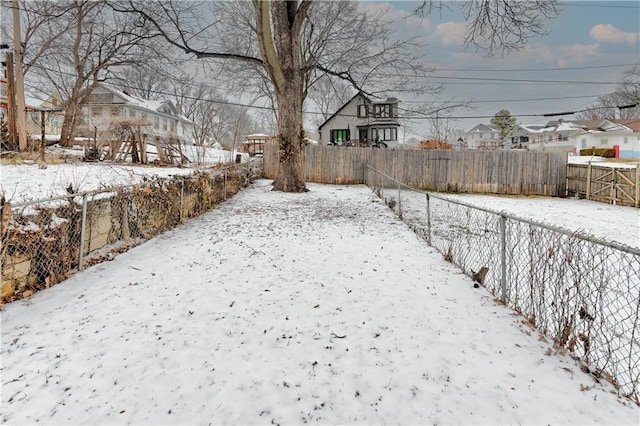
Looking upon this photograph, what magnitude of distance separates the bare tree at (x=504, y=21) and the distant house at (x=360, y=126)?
67.1 ft

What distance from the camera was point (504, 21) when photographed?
8133mm

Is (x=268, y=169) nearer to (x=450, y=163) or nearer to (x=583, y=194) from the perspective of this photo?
(x=450, y=163)

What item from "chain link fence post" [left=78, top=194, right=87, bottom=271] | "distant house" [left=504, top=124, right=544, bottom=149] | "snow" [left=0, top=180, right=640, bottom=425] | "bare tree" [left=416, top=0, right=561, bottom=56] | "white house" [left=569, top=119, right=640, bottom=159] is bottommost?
"snow" [left=0, top=180, right=640, bottom=425]

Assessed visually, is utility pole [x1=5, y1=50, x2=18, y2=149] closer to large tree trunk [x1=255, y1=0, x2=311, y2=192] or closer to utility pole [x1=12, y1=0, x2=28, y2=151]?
utility pole [x1=12, y1=0, x2=28, y2=151]

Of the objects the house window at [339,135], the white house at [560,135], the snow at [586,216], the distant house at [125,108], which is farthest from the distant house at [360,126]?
the white house at [560,135]

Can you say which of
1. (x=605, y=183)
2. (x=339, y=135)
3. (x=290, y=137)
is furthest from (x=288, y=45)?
(x=339, y=135)

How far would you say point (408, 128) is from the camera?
703 inches

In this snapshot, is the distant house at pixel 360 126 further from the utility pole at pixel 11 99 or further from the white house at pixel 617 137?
Result: the white house at pixel 617 137

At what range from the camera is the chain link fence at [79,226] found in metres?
3.14

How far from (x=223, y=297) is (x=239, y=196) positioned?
753cm

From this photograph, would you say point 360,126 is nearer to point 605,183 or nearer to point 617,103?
point 605,183

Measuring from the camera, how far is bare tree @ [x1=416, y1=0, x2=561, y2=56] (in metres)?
7.80

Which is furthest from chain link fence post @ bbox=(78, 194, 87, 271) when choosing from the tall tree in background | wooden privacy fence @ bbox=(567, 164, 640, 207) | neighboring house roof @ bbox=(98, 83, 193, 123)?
the tall tree in background

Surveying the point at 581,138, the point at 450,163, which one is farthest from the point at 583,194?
the point at 581,138
